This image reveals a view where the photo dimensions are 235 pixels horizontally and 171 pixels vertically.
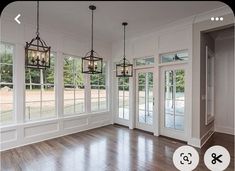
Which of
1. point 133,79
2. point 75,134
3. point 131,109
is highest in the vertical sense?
point 133,79

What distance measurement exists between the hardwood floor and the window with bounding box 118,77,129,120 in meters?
1.12

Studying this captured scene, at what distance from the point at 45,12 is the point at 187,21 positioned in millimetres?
3233

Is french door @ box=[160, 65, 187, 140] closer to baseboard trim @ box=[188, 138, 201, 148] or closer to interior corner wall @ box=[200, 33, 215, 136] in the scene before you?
baseboard trim @ box=[188, 138, 201, 148]

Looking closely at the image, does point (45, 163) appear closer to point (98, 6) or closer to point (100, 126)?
point (100, 126)

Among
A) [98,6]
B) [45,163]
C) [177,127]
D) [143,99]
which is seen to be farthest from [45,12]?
[177,127]

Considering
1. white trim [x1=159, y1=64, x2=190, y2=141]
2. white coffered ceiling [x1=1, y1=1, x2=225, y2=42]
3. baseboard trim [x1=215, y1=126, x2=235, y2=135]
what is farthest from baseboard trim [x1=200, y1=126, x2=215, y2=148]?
white coffered ceiling [x1=1, y1=1, x2=225, y2=42]

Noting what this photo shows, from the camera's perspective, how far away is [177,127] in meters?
4.32

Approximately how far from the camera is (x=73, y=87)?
496 cm

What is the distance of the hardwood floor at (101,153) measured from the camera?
2.83 meters

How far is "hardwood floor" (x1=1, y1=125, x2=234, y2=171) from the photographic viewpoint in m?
2.83

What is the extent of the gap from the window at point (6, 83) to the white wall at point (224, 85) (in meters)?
5.59

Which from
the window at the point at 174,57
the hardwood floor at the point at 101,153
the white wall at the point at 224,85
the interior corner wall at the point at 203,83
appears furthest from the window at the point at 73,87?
the white wall at the point at 224,85

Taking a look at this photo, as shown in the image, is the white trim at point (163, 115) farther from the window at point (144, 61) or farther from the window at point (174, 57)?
the window at point (144, 61)

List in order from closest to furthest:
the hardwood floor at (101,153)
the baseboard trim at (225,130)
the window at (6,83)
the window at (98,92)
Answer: the hardwood floor at (101,153), the window at (6,83), the baseboard trim at (225,130), the window at (98,92)
